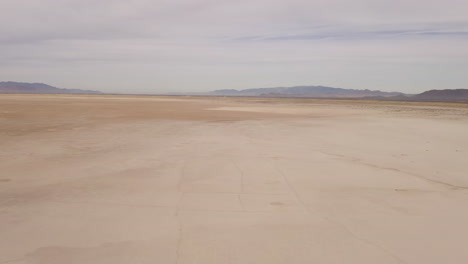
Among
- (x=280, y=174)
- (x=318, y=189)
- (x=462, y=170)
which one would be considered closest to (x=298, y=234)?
(x=318, y=189)

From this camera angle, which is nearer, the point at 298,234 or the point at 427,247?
the point at 427,247

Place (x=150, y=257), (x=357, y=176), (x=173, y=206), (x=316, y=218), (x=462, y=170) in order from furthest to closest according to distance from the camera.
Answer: (x=462, y=170)
(x=357, y=176)
(x=173, y=206)
(x=316, y=218)
(x=150, y=257)

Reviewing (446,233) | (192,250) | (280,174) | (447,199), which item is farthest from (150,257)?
(447,199)

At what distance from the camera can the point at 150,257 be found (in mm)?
3363

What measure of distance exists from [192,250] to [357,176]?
4.20 meters

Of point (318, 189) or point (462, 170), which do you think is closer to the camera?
point (318, 189)

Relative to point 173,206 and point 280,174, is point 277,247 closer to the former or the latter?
point 173,206

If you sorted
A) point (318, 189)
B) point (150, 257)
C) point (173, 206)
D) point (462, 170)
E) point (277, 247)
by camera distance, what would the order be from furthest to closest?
point (462, 170), point (318, 189), point (173, 206), point (277, 247), point (150, 257)

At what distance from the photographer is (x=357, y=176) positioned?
6699 millimetres

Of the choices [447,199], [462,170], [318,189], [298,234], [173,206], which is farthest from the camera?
[462,170]

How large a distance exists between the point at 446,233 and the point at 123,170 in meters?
5.37

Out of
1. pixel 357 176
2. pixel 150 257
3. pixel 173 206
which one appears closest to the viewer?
pixel 150 257

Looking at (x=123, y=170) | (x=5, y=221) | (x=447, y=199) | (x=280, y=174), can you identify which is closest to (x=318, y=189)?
(x=280, y=174)

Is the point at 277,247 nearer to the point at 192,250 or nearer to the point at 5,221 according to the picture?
the point at 192,250
